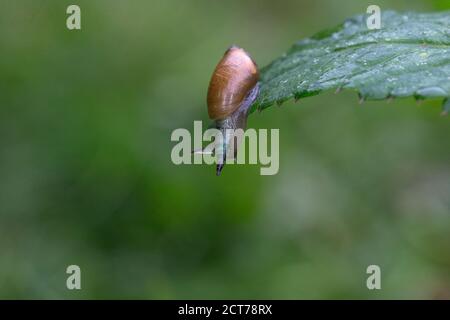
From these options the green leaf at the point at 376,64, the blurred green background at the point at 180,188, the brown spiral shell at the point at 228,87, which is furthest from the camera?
the blurred green background at the point at 180,188

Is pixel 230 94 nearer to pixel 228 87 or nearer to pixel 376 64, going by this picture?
pixel 228 87

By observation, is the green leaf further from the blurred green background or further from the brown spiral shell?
the blurred green background

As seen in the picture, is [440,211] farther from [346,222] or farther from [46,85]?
[46,85]

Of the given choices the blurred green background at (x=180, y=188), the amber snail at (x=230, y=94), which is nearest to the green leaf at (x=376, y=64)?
the amber snail at (x=230, y=94)

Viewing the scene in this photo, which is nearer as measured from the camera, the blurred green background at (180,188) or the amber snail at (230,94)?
the amber snail at (230,94)

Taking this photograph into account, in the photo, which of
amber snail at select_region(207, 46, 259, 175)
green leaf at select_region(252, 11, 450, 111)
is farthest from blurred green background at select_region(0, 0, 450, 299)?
amber snail at select_region(207, 46, 259, 175)

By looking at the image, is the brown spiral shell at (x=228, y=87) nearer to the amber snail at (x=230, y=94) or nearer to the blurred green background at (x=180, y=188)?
the amber snail at (x=230, y=94)

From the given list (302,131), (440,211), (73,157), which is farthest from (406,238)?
(73,157)

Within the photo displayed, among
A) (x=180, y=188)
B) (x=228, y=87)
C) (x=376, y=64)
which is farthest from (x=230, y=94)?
(x=180, y=188)
